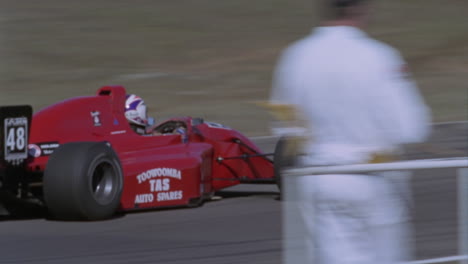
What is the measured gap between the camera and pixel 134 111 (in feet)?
30.0

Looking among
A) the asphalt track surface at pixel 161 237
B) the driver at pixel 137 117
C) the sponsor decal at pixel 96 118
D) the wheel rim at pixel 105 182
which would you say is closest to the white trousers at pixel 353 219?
the asphalt track surface at pixel 161 237

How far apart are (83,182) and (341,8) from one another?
14.6 ft

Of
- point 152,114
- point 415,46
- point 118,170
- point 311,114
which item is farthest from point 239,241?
point 415,46

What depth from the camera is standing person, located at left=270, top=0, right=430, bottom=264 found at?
10.8ft

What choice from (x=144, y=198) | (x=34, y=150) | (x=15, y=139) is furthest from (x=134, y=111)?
(x=15, y=139)

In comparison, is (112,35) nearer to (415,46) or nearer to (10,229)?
(415,46)

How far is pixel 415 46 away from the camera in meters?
21.9

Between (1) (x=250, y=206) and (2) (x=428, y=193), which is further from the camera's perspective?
(1) (x=250, y=206)

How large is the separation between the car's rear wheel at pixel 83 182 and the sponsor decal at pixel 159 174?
1.10ft

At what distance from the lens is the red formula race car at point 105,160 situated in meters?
7.54

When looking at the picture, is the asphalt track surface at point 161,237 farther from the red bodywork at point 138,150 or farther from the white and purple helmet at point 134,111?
the white and purple helmet at point 134,111

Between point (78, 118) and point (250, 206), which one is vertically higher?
point (78, 118)

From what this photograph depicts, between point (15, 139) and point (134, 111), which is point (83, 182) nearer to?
point (15, 139)

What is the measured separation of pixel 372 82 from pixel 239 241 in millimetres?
3805
